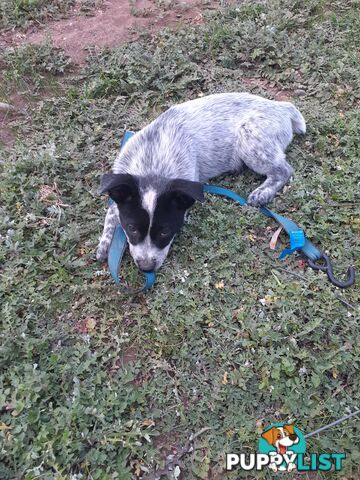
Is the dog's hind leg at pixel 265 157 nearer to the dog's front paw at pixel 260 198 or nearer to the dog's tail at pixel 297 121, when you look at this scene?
the dog's front paw at pixel 260 198

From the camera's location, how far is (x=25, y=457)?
2.62 m

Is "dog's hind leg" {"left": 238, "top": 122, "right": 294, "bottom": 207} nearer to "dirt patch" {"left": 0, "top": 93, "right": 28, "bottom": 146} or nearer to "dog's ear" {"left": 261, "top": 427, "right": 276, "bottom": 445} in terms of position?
"dog's ear" {"left": 261, "top": 427, "right": 276, "bottom": 445}

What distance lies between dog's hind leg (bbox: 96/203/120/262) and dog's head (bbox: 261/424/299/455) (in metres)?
1.80

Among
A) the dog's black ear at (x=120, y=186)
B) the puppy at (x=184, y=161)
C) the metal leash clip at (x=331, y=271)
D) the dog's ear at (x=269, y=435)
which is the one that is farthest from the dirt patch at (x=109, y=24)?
the dog's ear at (x=269, y=435)

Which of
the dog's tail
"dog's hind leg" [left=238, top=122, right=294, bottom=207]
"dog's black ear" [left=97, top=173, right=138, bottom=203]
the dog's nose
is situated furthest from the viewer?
the dog's tail

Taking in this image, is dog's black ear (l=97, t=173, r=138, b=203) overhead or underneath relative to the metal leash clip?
overhead

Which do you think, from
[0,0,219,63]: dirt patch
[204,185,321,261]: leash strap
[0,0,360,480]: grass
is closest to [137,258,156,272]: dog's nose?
[0,0,360,480]: grass

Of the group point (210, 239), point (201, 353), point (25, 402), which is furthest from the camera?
point (210, 239)

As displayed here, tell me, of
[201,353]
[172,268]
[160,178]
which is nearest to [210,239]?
[172,268]

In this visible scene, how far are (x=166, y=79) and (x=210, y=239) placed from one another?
2.30 metres

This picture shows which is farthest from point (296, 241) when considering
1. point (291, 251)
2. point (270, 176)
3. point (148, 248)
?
point (148, 248)

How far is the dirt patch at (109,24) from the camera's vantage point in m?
5.72

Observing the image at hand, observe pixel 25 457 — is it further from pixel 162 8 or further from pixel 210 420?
pixel 162 8

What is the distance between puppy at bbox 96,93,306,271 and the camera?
129 inches
